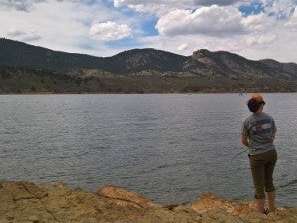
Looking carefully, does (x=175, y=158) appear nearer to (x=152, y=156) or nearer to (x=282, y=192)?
(x=152, y=156)

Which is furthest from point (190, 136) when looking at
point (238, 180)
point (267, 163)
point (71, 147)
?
point (267, 163)

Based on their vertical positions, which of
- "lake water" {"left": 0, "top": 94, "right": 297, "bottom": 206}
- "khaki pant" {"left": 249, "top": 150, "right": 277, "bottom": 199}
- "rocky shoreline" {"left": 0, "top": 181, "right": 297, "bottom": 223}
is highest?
"khaki pant" {"left": 249, "top": 150, "right": 277, "bottom": 199}

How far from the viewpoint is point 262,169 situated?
40.9 feet

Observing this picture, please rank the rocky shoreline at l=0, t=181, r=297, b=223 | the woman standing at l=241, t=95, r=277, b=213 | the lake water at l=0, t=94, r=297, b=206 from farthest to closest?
the lake water at l=0, t=94, r=297, b=206, the woman standing at l=241, t=95, r=277, b=213, the rocky shoreline at l=0, t=181, r=297, b=223

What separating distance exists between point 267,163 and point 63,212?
5167mm

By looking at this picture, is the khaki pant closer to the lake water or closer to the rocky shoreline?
the rocky shoreline

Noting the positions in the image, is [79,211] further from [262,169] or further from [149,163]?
[149,163]

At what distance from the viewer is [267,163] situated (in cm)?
1245

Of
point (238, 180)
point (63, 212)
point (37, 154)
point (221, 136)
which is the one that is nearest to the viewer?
point (63, 212)

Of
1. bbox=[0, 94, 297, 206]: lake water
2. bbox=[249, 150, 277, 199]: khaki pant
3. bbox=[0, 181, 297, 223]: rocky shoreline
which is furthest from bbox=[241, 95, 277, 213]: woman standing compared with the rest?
bbox=[0, 94, 297, 206]: lake water

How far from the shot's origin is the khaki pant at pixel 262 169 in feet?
40.4

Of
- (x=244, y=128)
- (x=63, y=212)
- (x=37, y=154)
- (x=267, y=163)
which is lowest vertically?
(x=37, y=154)

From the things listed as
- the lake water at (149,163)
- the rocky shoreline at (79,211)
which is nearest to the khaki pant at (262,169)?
the rocky shoreline at (79,211)

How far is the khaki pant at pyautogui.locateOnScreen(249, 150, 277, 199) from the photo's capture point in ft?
40.4
